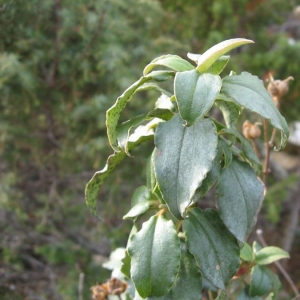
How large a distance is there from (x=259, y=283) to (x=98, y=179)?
35cm

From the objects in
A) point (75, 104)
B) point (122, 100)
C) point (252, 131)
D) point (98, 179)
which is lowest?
point (75, 104)

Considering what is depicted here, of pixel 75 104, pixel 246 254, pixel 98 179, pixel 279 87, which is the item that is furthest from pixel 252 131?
pixel 75 104

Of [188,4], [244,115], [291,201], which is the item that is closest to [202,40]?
[188,4]

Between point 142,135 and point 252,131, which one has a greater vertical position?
point 142,135

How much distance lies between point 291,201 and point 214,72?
7.40 ft

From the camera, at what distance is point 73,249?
1964mm

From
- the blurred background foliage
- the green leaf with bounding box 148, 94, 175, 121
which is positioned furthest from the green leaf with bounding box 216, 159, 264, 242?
the blurred background foliage

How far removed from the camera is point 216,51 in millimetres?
604

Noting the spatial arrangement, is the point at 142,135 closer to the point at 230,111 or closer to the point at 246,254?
the point at 230,111

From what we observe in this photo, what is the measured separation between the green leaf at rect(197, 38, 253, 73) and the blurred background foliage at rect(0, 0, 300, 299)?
744 mm

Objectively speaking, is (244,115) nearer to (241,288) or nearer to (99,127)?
(99,127)

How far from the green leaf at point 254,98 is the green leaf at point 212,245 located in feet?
0.53

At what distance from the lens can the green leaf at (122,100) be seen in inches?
24.5

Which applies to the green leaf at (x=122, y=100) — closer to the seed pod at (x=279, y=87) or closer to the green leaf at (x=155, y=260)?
the green leaf at (x=155, y=260)
